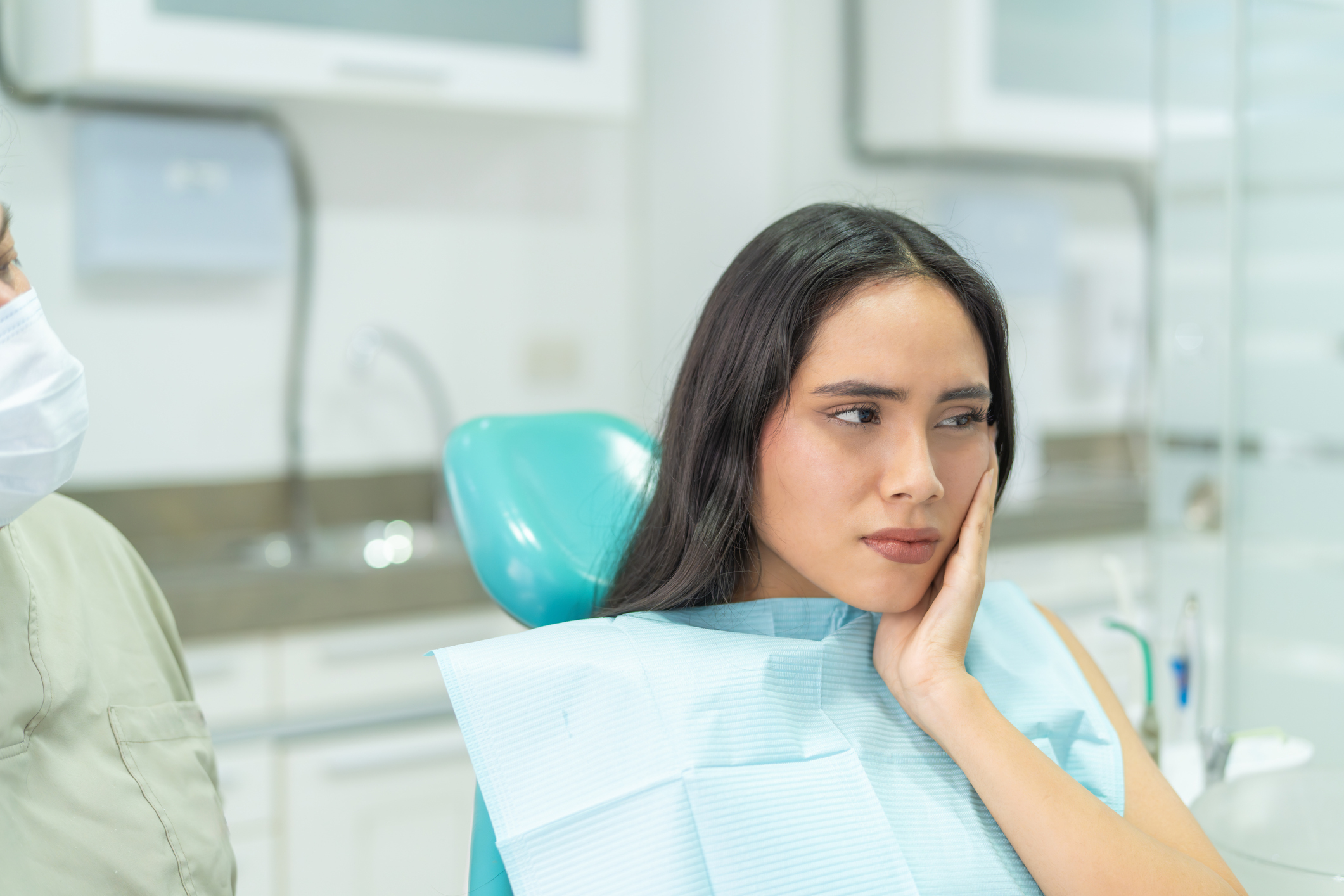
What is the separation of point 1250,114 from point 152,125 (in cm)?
189

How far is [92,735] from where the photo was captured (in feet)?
3.27

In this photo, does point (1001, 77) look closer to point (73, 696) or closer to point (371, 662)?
point (371, 662)

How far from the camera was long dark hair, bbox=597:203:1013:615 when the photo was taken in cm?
106

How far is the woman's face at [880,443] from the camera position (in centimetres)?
102

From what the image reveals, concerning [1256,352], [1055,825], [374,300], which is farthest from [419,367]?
[1055,825]

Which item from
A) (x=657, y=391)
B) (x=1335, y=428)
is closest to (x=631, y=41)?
(x=657, y=391)

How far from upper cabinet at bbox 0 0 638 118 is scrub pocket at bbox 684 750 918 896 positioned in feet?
5.23

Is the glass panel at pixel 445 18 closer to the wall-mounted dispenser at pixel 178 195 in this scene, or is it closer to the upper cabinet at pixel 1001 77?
the wall-mounted dispenser at pixel 178 195

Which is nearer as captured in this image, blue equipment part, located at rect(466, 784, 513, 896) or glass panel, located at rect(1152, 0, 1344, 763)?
blue equipment part, located at rect(466, 784, 513, 896)

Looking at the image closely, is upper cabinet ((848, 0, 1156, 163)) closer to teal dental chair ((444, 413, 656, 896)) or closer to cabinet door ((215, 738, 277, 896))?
teal dental chair ((444, 413, 656, 896))

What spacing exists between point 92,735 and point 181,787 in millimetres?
92

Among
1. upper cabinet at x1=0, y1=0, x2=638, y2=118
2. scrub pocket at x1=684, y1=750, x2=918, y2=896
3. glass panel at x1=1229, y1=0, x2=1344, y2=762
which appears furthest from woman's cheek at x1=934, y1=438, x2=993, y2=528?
upper cabinet at x1=0, y1=0, x2=638, y2=118

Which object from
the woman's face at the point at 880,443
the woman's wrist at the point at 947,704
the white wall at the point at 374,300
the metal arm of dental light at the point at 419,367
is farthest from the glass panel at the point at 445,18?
the woman's wrist at the point at 947,704

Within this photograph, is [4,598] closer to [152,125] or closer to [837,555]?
[837,555]
